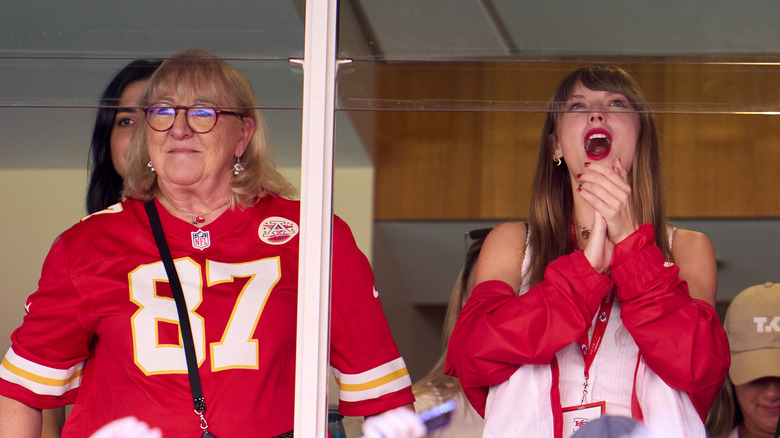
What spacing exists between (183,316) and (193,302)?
46 millimetres

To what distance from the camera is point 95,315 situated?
2.21m

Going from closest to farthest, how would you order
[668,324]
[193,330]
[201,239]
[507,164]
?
[668,324]
[193,330]
[201,239]
[507,164]

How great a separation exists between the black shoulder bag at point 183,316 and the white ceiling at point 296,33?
366 mm

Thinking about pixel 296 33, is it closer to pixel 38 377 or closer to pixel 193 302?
pixel 193 302

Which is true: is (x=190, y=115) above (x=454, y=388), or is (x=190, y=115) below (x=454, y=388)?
above

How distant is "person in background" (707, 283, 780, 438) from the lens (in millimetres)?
2999

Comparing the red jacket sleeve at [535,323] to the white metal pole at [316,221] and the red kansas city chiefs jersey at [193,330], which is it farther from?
the white metal pole at [316,221]

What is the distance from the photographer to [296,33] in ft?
6.59

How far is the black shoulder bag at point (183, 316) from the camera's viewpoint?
2107 millimetres

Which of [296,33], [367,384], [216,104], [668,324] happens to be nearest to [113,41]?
[216,104]

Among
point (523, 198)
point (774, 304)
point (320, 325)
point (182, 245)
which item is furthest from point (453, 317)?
point (320, 325)

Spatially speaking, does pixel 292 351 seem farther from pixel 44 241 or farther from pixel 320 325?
pixel 44 241

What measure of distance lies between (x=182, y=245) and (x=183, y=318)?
20 centimetres

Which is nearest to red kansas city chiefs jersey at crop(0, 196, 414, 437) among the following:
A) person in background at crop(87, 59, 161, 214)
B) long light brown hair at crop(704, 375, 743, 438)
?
person in background at crop(87, 59, 161, 214)
